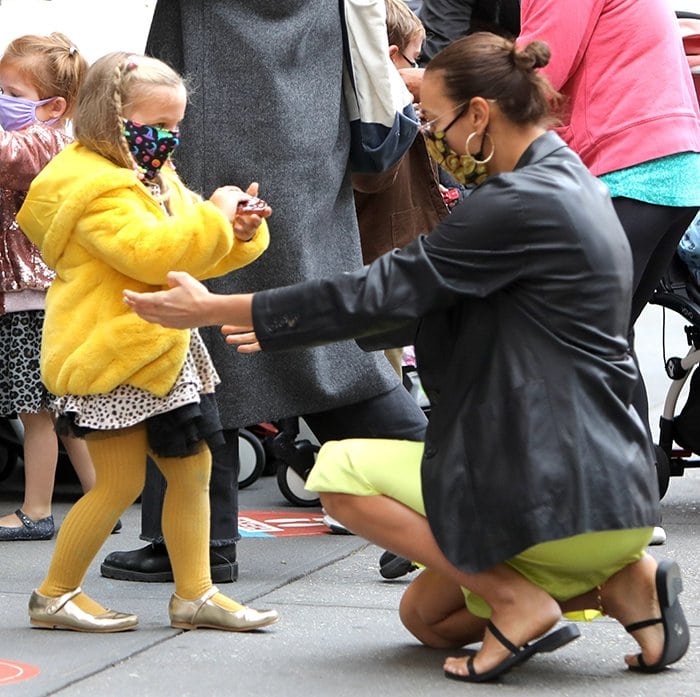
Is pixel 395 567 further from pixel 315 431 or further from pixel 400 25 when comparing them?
pixel 400 25

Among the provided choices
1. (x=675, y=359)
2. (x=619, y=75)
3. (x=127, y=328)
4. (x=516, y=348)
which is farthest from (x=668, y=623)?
(x=675, y=359)

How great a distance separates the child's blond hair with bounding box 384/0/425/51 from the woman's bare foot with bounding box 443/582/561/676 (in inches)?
91.7

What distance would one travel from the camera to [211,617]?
3.24 meters

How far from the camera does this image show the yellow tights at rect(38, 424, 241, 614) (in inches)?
126

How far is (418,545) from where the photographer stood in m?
2.88

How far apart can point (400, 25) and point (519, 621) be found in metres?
2.41

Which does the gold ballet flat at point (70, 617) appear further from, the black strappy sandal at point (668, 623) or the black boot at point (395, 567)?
the black strappy sandal at point (668, 623)

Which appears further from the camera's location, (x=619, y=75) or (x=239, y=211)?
(x=619, y=75)

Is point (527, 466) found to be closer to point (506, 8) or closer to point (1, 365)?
point (1, 365)

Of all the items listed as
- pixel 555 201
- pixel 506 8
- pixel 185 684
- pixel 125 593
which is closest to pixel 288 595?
pixel 125 593

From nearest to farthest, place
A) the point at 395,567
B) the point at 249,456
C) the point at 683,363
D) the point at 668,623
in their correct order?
the point at 668,623 < the point at 395,567 < the point at 683,363 < the point at 249,456

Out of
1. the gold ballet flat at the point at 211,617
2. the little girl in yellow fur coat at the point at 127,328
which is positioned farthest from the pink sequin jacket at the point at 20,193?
the gold ballet flat at the point at 211,617

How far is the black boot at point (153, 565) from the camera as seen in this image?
3.79m

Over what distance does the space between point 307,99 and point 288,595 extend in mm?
1310
